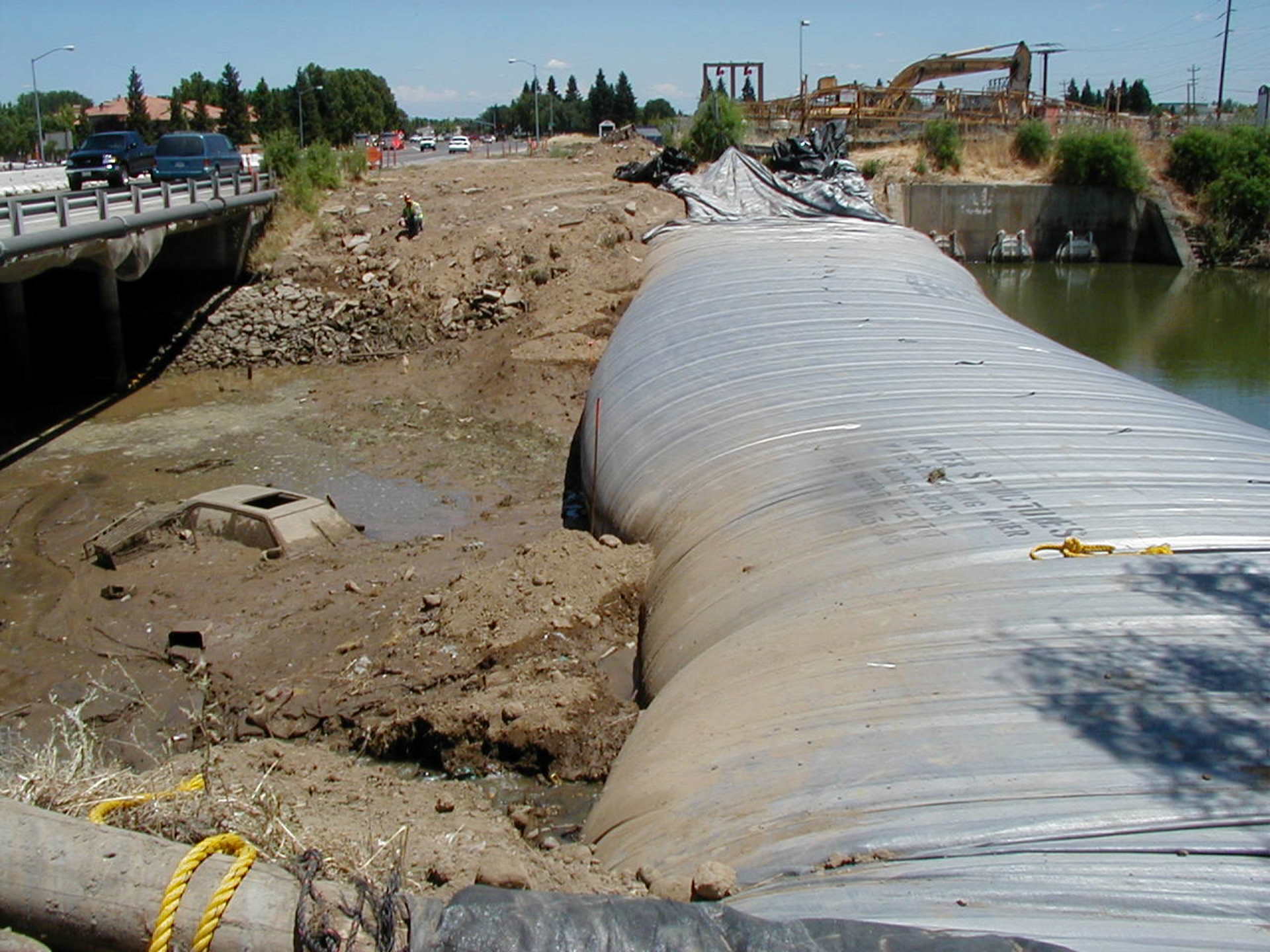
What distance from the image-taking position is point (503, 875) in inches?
140

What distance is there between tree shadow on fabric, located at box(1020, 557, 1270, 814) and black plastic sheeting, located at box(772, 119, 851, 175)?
2176 cm

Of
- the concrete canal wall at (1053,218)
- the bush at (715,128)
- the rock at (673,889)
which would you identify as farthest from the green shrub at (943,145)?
the rock at (673,889)

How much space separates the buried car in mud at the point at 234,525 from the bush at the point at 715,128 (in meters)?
26.0

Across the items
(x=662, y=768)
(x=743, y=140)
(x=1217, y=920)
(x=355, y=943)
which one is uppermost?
(x=743, y=140)

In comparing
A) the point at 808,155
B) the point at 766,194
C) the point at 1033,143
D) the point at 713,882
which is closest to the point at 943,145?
the point at 1033,143

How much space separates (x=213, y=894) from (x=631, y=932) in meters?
1.12

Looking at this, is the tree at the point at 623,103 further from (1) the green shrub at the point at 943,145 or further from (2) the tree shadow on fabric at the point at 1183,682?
(2) the tree shadow on fabric at the point at 1183,682

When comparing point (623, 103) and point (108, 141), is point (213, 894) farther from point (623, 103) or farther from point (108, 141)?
point (623, 103)

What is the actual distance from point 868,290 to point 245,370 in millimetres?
12843

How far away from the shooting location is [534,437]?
1596 centimetres

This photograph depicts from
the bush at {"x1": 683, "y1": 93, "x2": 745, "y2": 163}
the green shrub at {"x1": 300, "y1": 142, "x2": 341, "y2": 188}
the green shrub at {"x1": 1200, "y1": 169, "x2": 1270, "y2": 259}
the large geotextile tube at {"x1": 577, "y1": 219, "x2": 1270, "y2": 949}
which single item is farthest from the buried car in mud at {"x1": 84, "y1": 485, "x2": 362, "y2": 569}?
the green shrub at {"x1": 1200, "y1": 169, "x2": 1270, "y2": 259}

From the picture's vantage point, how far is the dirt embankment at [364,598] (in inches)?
220

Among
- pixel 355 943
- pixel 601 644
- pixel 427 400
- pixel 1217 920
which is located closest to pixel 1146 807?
pixel 1217 920

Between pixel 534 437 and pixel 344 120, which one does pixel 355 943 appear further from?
pixel 344 120
